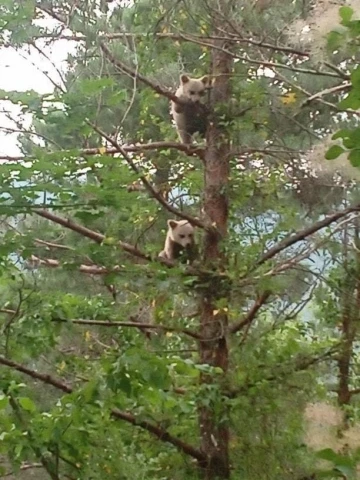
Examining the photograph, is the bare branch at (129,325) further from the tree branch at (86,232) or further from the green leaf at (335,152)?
the green leaf at (335,152)

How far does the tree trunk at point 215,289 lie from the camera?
432cm

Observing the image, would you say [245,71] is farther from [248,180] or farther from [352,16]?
[352,16]

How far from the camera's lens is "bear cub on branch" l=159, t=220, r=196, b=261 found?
502 cm

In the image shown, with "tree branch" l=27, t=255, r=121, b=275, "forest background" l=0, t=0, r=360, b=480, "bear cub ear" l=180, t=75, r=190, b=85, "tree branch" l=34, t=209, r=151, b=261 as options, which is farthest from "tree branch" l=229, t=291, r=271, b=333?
"bear cub ear" l=180, t=75, r=190, b=85

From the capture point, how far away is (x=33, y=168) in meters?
2.49

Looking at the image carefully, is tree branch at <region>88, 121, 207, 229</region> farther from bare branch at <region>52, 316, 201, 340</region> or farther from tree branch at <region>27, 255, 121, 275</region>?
bare branch at <region>52, 316, 201, 340</region>

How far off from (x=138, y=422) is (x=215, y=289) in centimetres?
108

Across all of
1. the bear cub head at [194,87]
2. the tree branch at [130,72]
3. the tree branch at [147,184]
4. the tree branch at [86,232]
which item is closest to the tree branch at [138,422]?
the tree branch at [86,232]

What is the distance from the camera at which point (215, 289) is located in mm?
4504

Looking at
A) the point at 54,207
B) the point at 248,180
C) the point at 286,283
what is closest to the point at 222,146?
the point at 248,180

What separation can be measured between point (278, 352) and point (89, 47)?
7.35ft

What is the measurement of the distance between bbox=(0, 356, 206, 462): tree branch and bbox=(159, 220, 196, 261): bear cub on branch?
1.29 meters

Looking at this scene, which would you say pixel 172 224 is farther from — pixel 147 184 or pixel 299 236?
pixel 147 184

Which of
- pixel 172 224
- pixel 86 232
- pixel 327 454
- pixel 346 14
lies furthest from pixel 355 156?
pixel 172 224
